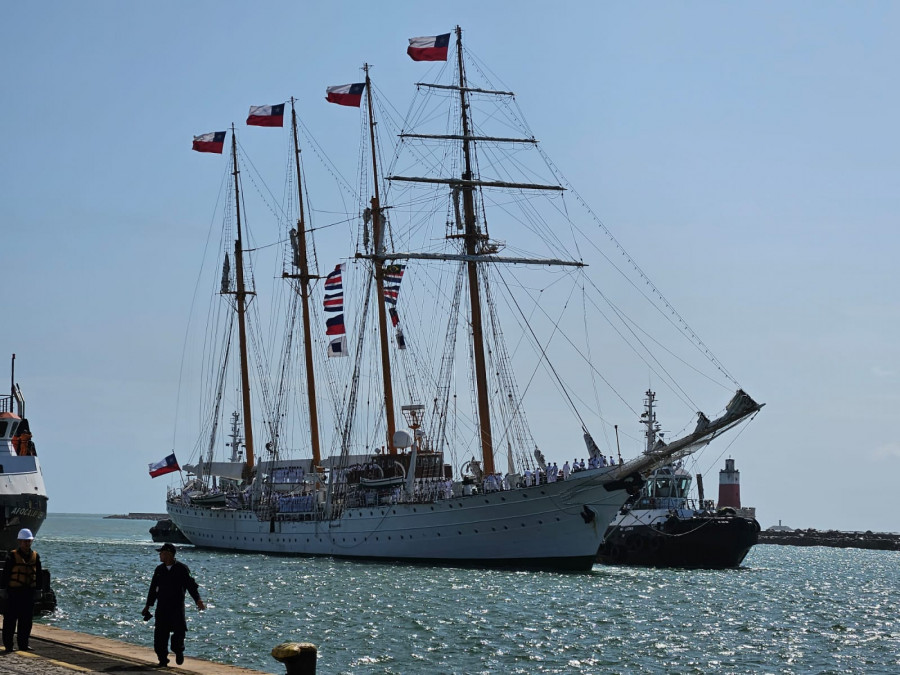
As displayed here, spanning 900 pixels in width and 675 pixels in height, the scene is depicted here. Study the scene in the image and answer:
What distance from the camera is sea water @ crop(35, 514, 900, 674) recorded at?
2550cm

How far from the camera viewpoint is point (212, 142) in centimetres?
7350

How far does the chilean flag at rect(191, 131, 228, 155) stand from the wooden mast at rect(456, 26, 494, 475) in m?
18.4

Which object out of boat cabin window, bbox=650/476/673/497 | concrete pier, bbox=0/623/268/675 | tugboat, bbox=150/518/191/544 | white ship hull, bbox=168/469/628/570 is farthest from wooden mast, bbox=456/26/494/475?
tugboat, bbox=150/518/191/544

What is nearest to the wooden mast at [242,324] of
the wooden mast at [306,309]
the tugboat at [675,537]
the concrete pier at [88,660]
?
the wooden mast at [306,309]

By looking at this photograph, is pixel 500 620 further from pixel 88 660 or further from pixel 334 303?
pixel 334 303

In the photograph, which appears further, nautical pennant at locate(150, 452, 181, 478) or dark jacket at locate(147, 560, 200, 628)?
nautical pennant at locate(150, 452, 181, 478)

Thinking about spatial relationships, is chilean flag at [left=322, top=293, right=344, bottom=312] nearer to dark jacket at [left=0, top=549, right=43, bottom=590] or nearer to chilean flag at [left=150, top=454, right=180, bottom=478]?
chilean flag at [left=150, top=454, right=180, bottom=478]

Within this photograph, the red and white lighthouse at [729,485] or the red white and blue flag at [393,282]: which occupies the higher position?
the red white and blue flag at [393,282]

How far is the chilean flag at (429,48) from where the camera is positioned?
56844 millimetres


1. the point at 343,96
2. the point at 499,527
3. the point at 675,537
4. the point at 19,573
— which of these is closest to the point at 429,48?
the point at 343,96

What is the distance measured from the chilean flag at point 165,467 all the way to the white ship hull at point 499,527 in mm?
15142

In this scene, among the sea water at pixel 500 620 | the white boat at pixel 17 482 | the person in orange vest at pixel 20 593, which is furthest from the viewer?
the white boat at pixel 17 482

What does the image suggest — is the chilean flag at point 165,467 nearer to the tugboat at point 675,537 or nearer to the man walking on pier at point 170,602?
the tugboat at point 675,537

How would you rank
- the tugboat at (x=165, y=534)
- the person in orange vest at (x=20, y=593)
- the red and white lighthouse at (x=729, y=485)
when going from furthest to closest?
the tugboat at (x=165, y=534) → the red and white lighthouse at (x=729, y=485) → the person in orange vest at (x=20, y=593)
